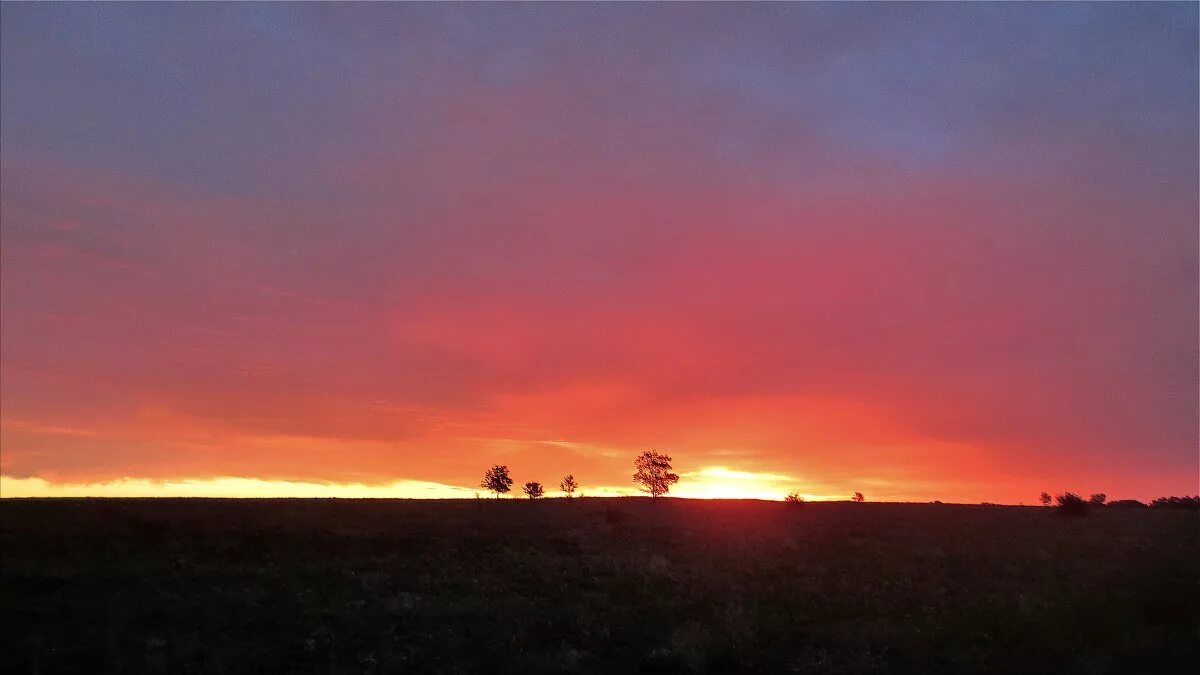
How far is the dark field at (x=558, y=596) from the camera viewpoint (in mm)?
23047

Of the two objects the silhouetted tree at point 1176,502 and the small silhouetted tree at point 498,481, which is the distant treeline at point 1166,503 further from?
the small silhouetted tree at point 498,481

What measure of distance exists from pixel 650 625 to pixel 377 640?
8762mm

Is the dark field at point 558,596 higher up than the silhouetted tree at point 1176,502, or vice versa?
the silhouetted tree at point 1176,502

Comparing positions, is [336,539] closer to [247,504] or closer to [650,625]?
[247,504]

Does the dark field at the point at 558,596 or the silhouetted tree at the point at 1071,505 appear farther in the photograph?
the silhouetted tree at the point at 1071,505

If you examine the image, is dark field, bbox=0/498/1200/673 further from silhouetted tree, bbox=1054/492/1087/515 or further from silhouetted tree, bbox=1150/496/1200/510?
silhouetted tree, bbox=1150/496/1200/510

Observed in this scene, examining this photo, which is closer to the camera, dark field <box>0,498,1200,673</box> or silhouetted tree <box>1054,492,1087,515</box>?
dark field <box>0,498,1200,673</box>

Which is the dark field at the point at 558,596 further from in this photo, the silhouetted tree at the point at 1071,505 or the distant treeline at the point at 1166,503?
the distant treeline at the point at 1166,503

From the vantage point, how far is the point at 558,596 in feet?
104

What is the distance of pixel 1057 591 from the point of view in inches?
1291

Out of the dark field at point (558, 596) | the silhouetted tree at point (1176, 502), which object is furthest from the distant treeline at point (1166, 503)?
the dark field at point (558, 596)

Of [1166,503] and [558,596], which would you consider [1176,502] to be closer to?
[1166,503]

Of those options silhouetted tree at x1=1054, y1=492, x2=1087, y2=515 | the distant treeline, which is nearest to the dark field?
silhouetted tree at x1=1054, y1=492, x2=1087, y2=515

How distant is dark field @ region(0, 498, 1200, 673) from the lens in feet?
75.6
